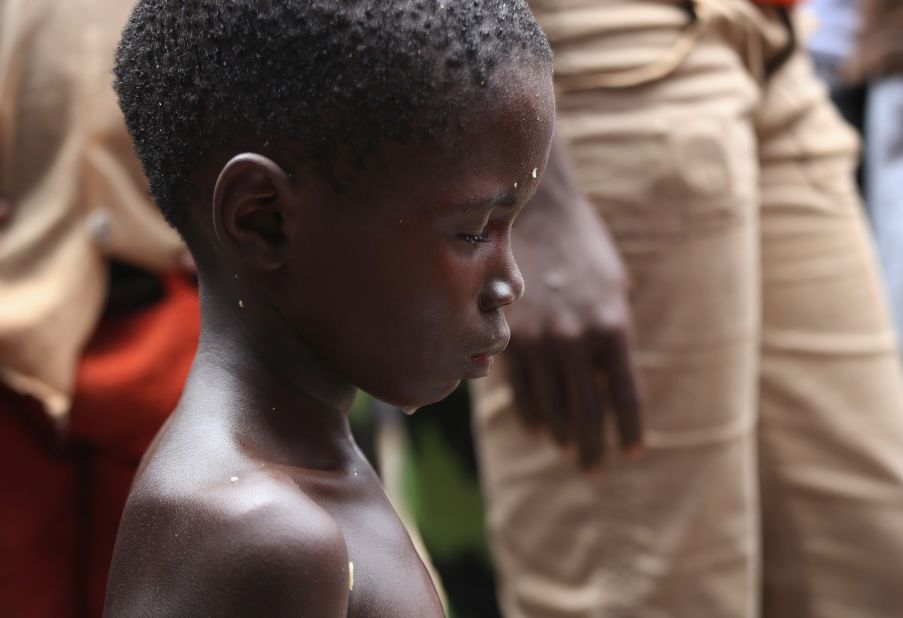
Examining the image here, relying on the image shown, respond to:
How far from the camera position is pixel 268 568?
2.85 ft

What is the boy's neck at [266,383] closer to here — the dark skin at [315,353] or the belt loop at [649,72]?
the dark skin at [315,353]

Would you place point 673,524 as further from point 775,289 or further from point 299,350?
point 299,350

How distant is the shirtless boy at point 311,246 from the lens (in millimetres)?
899

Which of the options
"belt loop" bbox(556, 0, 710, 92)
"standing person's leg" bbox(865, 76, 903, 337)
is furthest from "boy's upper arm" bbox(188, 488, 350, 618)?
"standing person's leg" bbox(865, 76, 903, 337)

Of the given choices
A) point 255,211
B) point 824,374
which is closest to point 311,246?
point 255,211

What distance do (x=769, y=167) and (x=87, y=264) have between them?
1161 mm

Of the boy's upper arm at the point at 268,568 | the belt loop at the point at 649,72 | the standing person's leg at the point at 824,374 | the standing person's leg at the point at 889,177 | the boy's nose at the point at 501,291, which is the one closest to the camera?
the boy's upper arm at the point at 268,568

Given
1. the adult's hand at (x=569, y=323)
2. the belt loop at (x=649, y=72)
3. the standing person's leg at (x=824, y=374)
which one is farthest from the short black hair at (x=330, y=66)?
the standing person's leg at (x=824, y=374)

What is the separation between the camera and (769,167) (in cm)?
213

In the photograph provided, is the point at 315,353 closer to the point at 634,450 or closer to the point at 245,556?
the point at 245,556

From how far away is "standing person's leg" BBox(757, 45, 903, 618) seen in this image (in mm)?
2086

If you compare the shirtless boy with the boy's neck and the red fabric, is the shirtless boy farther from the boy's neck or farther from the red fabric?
Result: the red fabric

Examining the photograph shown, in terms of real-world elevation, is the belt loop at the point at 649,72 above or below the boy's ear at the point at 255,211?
below

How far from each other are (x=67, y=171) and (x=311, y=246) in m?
1.00
